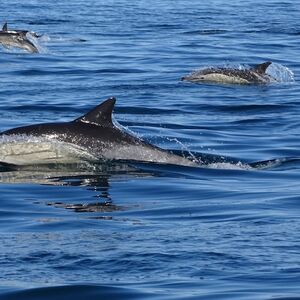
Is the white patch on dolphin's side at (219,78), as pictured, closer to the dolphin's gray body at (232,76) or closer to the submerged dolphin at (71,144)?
the dolphin's gray body at (232,76)

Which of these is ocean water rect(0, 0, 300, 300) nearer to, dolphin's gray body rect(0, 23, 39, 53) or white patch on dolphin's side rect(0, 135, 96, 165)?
white patch on dolphin's side rect(0, 135, 96, 165)

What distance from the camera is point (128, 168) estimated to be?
15766mm

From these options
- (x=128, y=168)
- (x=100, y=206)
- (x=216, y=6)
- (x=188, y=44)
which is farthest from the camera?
(x=216, y=6)

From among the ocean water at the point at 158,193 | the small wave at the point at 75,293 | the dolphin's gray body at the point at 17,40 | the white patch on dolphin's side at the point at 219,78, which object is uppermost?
the small wave at the point at 75,293

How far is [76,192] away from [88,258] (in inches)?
145

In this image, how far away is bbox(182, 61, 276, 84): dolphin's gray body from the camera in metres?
27.0

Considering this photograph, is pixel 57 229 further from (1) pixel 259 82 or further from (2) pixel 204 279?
(1) pixel 259 82

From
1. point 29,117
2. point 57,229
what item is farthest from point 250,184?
point 29,117

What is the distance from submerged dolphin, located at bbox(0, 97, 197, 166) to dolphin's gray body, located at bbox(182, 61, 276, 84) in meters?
11.1

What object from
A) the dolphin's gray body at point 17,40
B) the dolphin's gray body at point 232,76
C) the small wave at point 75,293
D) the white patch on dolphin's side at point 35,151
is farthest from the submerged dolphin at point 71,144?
the dolphin's gray body at point 17,40

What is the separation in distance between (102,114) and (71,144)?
26.2 inches

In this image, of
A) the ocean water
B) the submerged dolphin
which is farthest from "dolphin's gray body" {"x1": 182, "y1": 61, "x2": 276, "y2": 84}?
the submerged dolphin

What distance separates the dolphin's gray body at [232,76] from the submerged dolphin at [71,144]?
11.1 metres

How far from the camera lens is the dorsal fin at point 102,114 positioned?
15.0 m
